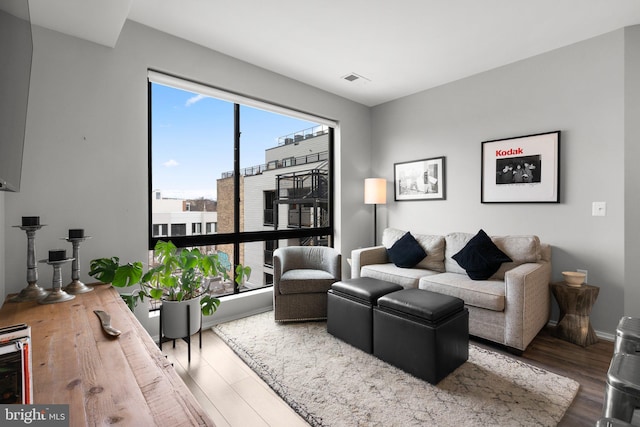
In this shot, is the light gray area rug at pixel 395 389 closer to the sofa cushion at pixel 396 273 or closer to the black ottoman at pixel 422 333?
the black ottoman at pixel 422 333

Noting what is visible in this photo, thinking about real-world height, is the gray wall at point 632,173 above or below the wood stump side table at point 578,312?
above

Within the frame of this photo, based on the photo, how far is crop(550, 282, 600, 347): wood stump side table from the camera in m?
2.58

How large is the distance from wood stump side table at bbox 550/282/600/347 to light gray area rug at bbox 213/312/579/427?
74 centimetres

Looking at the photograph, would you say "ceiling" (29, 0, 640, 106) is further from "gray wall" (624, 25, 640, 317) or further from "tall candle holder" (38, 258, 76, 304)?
"tall candle holder" (38, 258, 76, 304)

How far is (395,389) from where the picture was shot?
6.43 feet

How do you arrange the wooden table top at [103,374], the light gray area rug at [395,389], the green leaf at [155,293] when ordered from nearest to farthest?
the wooden table top at [103,374]
the light gray area rug at [395,389]
the green leaf at [155,293]

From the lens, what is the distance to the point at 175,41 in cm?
276

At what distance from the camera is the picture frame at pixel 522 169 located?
299cm

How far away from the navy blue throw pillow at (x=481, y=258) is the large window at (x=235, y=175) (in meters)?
1.80

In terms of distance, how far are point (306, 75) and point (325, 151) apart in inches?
42.9

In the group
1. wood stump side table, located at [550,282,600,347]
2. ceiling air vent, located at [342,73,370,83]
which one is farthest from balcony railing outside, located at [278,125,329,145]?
wood stump side table, located at [550,282,600,347]

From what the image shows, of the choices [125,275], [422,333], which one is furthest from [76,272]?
[422,333]

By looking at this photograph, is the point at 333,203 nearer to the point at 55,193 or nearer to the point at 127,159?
the point at 127,159

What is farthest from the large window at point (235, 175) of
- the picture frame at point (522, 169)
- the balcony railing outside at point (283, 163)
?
the picture frame at point (522, 169)
